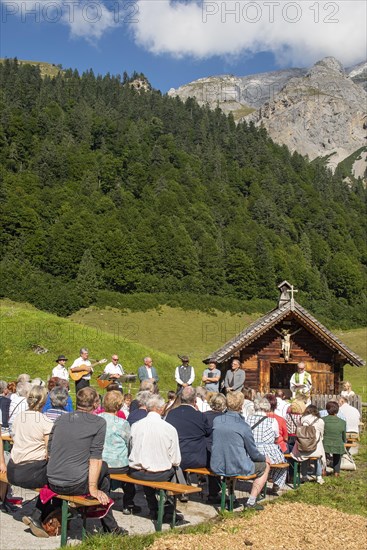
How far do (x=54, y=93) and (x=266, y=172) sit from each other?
47.4 meters

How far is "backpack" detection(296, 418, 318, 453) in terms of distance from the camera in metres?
12.1

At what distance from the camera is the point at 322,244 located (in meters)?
114

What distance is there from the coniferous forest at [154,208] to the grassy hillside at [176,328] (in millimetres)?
4857

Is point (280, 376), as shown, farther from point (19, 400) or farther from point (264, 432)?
point (19, 400)

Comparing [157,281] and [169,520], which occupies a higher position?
[157,281]

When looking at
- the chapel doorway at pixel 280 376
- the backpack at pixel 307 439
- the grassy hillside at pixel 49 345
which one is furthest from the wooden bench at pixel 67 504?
the chapel doorway at pixel 280 376

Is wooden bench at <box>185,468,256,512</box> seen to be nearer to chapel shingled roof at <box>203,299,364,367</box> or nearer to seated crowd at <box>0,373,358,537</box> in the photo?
seated crowd at <box>0,373,358,537</box>

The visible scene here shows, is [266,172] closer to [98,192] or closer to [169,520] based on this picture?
[98,192]

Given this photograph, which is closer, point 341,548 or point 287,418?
point 341,548

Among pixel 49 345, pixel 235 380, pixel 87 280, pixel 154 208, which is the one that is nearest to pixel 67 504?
pixel 235 380

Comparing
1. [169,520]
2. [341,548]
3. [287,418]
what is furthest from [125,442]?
[287,418]

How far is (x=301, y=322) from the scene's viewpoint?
81.1ft

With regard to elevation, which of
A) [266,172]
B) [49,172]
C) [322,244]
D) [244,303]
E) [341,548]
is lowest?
[341,548]

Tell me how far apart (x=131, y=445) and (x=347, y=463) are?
7435mm
